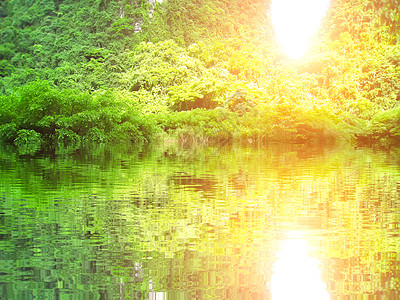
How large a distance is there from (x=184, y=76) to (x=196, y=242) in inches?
2325

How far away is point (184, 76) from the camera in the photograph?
62.3 meters

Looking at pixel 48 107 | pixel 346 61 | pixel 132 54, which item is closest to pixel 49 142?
pixel 48 107

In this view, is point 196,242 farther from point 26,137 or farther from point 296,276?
point 26,137

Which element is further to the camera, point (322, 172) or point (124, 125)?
point (124, 125)

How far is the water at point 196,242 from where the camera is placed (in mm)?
3328

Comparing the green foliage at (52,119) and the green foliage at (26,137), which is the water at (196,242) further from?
the green foliage at (52,119)

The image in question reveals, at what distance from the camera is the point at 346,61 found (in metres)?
63.2

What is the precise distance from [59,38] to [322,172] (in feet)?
243

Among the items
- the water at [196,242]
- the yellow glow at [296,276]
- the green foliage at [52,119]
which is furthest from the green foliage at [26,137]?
the yellow glow at [296,276]

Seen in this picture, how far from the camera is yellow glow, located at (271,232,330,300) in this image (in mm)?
3297

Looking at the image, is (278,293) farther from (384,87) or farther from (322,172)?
(384,87)

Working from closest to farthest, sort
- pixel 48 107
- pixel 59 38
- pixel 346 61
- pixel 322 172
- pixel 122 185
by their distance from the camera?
pixel 122 185, pixel 322 172, pixel 48 107, pixel 346 61, pixel 59 38

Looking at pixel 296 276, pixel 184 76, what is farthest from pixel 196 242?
pixel 184 76

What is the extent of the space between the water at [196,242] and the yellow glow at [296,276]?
0.04 feet
